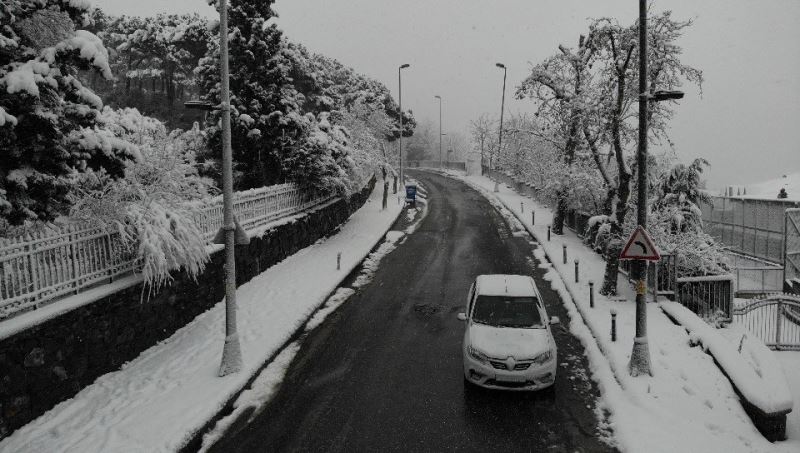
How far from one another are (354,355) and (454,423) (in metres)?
3.42

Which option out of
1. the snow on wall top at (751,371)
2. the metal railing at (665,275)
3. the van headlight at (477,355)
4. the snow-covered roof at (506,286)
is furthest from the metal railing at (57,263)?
the metal railing at (665,275)

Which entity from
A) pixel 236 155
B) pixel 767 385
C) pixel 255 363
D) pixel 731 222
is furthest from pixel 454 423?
pixel 731 222

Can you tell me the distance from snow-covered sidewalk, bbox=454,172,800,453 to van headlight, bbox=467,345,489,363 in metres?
2.24

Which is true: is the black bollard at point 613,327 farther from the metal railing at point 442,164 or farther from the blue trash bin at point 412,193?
the metal railing at point 442,164

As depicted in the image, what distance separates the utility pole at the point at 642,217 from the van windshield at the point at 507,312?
75.6 inches

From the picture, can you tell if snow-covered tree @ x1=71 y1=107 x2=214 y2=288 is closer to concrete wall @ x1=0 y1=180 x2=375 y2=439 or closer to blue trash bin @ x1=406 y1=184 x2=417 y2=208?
concrete wall @ x1=0 y1=180 x2=375 y2=439

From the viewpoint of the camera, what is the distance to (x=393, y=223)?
28703mm

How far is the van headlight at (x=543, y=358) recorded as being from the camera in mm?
9305

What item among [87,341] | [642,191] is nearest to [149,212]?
[87,341]

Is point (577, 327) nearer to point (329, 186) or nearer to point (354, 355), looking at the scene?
point (354, 355)

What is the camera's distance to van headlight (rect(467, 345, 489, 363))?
940 centimetres

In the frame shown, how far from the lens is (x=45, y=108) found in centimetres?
825

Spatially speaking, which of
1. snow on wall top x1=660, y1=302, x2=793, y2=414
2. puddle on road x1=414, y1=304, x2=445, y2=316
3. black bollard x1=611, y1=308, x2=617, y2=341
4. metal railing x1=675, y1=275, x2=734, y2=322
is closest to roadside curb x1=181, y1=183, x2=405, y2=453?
puddle on road x1=414, y1=304, x2=445, y2=316

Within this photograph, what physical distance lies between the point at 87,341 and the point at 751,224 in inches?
1099
